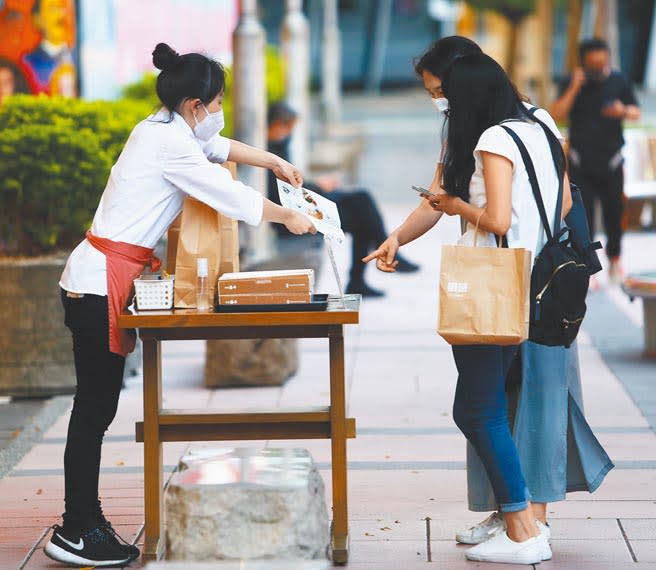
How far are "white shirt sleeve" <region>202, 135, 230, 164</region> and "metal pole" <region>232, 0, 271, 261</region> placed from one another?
23.9ft

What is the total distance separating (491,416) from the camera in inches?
175

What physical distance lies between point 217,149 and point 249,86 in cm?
759

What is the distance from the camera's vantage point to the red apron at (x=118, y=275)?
4.50m

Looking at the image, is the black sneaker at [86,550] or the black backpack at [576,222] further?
the black sneaker at [86,550]

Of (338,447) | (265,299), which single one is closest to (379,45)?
(338,447)

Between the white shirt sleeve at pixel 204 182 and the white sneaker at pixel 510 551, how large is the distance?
1.40 metres

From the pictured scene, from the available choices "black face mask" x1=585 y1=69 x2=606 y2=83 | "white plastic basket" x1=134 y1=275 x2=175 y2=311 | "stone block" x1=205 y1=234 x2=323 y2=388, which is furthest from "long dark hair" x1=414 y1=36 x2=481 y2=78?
"black face mask" x1=585 y1=69 x2=606 y2=83

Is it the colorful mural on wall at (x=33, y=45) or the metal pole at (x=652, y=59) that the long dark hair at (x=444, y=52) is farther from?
the metal pole at (x=652, y=59)

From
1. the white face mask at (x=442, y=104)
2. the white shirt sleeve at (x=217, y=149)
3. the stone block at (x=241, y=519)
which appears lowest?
the stone block at (x=241, y=519)

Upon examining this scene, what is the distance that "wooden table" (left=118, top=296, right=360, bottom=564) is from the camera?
4547mm

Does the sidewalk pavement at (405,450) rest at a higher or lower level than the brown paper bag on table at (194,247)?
lower

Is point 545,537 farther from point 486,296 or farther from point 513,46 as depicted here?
point 513,46

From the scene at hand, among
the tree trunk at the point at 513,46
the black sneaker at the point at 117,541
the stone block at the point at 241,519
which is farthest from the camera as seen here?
the tree trunk at the point at 513,46

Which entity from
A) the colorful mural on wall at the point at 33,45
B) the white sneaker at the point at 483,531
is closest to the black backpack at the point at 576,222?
the white sneaker at the point at 483,531
